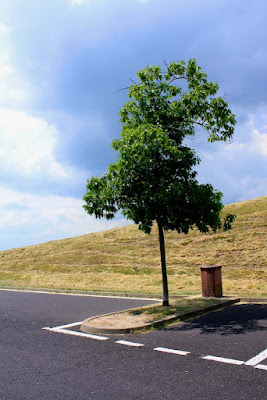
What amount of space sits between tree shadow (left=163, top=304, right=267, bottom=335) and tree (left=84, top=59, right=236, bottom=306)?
1959 millimetres

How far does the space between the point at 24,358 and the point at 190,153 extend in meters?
7.42

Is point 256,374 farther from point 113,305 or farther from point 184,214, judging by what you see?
point 113,305

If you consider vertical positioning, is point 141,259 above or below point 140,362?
above

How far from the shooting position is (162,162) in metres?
10.8

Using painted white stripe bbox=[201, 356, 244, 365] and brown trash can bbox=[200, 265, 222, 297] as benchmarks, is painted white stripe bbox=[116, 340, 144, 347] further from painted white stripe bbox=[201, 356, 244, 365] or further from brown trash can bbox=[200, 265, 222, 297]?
brown trash can bbox=[200, 265, 222, 297]

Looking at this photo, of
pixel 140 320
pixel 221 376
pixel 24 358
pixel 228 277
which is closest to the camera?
pixel 221 376

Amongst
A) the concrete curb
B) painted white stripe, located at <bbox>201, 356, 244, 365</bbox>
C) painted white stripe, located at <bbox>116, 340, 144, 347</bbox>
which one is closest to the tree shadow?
the concrete curb

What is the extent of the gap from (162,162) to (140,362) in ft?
20.8

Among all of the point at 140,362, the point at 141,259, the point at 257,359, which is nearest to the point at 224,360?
the point at 257,359

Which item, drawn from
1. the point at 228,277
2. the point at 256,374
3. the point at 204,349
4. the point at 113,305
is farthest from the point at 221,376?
the point at 228,277

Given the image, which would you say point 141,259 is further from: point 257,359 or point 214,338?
point 257,359

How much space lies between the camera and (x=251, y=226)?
31453 millimetres

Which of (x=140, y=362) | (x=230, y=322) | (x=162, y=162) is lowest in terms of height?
(x=140, y=362)

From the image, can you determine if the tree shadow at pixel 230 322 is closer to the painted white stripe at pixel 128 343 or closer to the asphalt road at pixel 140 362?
the asphalt road at pixel 140 362
